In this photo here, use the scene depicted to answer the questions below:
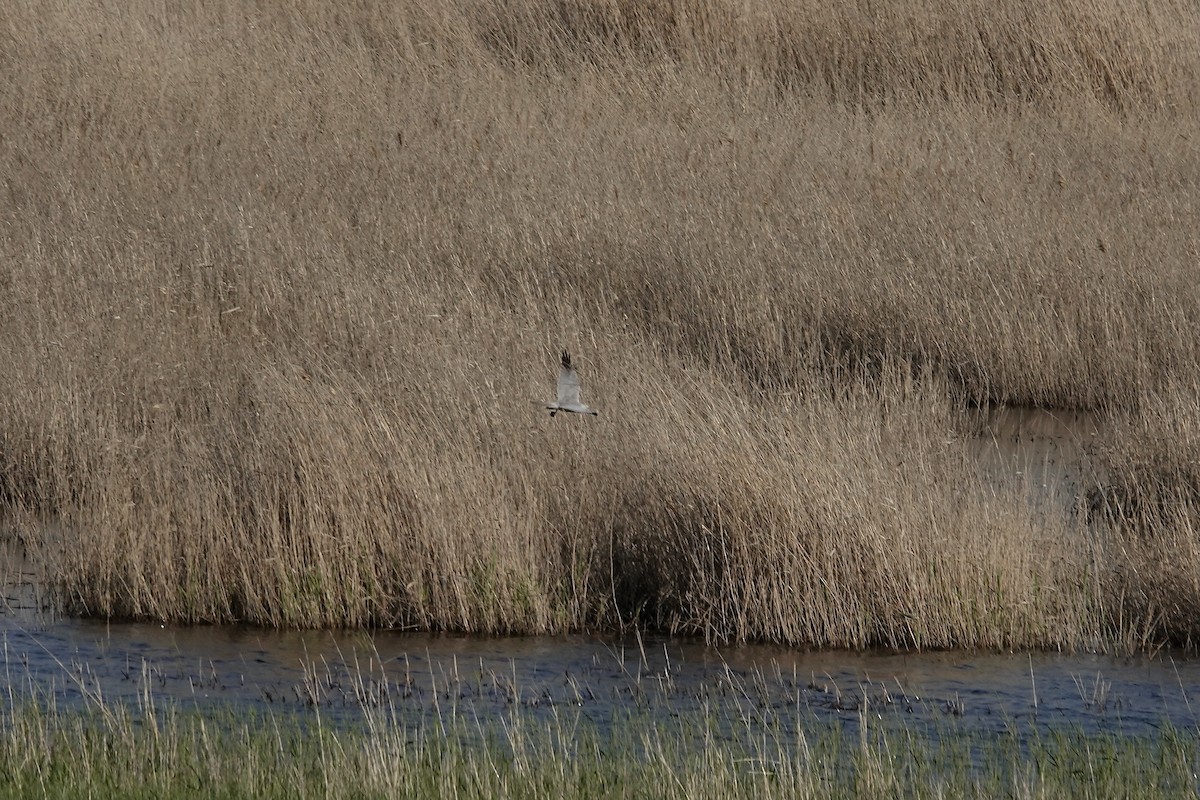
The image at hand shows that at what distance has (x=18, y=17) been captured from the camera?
16.6 metres

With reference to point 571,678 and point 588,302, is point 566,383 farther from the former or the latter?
point 588,302

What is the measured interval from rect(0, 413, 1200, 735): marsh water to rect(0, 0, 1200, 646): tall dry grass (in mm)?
192

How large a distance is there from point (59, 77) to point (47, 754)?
35.3 feet

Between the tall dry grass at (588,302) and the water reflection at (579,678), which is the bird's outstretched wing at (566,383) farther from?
the tall dry grass at (588,302)

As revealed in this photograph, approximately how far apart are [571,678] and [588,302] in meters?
5.02

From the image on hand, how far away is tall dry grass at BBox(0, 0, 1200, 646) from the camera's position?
8.06 m

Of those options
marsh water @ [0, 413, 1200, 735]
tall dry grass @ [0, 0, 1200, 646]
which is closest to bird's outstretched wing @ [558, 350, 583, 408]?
marsh water @ [0, 413, 1200, 735]

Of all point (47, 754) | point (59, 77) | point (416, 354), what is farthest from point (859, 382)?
point (59, 77)

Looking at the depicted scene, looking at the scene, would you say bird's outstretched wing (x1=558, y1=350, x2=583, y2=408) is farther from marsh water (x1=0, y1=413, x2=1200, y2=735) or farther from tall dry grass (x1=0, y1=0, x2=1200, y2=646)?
tall dry grass (x1=0, y1=0, x2=1200, y2=646)

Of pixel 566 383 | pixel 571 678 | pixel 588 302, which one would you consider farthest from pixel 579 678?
pixel 588 302

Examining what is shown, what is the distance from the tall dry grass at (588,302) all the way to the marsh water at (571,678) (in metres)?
0.19

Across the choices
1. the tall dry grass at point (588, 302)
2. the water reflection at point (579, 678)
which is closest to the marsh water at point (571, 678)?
the water reflection at point (579, 678)

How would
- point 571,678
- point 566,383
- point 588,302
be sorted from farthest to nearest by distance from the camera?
point 588,302 → point 571,678 → point 566,383

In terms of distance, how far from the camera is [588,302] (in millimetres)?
12055
